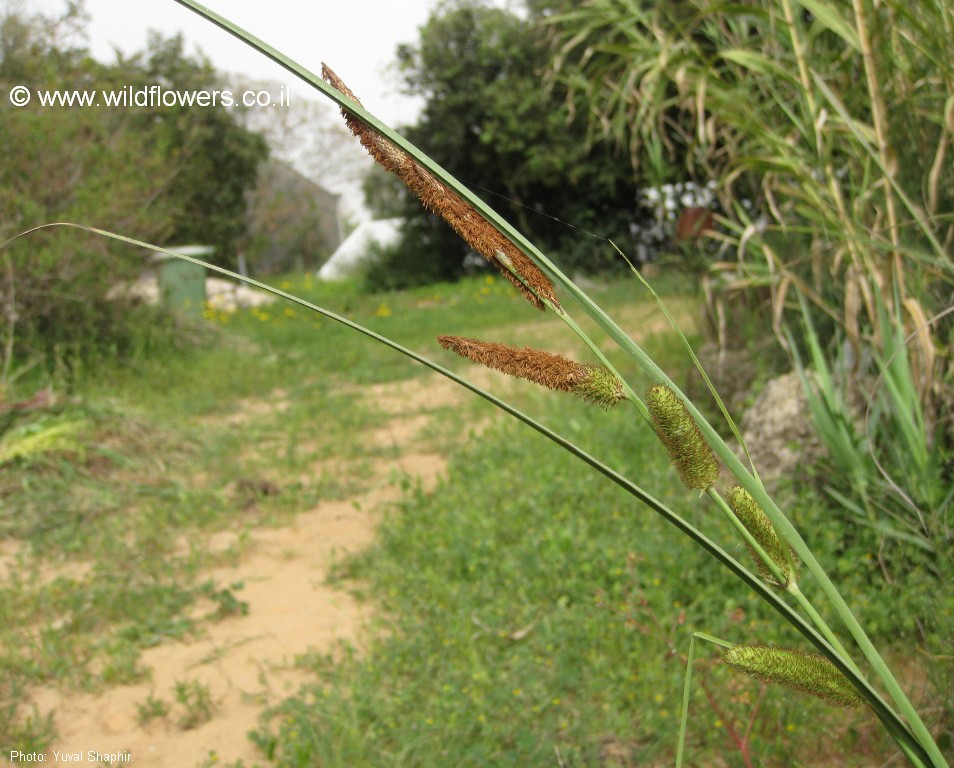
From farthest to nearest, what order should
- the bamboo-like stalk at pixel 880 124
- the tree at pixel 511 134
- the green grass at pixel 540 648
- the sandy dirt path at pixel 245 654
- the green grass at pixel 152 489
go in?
1. the tree at pixel 511 134
2. the green grass at pixel 152 489
3. the bamboo-like stalk at pixel 880 124
4. the sandy dirt path at pixel 245 654
5. the green grass at pixel 540 648

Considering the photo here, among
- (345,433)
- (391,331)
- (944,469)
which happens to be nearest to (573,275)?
(391,331)

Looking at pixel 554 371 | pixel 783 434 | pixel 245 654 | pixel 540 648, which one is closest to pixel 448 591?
pixel 540 648

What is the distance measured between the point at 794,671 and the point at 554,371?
358mm

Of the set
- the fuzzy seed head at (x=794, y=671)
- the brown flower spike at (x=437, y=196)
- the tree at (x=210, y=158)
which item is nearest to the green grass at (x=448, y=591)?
the fuzzy seed head at (x=794, y=671)

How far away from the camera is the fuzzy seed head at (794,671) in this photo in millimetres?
820

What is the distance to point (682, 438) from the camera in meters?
0.78

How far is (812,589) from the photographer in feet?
8.23

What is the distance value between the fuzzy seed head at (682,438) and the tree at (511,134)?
1147 centimetres

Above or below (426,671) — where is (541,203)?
above

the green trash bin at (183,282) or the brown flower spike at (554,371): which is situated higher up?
the green trash bin at (183,282)

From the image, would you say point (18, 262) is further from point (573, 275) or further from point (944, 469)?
point (573, 275)

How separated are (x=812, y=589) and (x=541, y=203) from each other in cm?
1151

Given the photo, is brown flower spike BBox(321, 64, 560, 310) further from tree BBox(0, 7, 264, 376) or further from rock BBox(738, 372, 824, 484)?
tree BBox(0, 7, 264, 376)

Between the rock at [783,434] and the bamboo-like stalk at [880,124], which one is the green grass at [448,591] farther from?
the bamboo-like stalk at [880,124]
